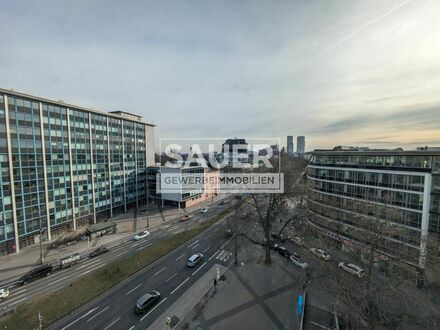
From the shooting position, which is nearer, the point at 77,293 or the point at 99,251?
the point at 77,293

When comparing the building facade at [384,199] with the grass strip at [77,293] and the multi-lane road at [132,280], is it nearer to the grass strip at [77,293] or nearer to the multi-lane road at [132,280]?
the multi-lane road at [132,280]

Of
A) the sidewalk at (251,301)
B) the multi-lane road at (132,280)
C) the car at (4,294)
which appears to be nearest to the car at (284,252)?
the sidewalk at (251,301)

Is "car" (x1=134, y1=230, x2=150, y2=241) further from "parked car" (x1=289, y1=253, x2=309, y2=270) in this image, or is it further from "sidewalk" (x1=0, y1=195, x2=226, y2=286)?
"parked car" (x1=289, y1=253, x2=309, y2=270)

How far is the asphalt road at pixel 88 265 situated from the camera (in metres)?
21.8

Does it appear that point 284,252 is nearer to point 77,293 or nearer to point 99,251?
point 77,293

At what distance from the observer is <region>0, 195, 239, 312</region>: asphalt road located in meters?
21.8

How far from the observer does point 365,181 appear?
1128 inches

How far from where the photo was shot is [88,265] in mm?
27625

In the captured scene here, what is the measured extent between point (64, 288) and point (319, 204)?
39.2 meters

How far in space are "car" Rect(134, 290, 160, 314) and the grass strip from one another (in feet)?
19.5

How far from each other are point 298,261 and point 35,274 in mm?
34533

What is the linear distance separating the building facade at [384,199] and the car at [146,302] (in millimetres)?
19688

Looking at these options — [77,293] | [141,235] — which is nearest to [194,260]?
[77,293]

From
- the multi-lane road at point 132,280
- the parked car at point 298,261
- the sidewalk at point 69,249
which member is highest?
the parked car at point 298,261
